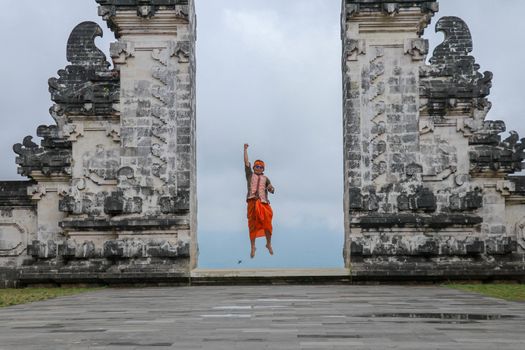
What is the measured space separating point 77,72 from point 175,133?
2.92 m

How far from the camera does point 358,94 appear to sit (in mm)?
17219

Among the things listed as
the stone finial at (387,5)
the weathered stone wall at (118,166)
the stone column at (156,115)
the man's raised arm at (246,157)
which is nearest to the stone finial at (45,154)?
the weathered stone wall at (118,166)

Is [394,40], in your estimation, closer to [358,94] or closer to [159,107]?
[358,94]

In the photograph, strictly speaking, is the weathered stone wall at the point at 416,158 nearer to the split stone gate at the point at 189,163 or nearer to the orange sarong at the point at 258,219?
the split stone gate at the point at 189,163

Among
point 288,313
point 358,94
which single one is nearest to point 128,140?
point 358,94

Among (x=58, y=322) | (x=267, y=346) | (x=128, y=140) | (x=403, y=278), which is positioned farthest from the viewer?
(x=128, y=140)

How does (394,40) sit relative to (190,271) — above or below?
above

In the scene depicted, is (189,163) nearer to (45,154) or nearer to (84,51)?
(45,154)

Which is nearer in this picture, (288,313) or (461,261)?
(288,313)

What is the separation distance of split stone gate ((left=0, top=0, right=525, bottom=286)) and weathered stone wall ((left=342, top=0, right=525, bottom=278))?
1.2 inches

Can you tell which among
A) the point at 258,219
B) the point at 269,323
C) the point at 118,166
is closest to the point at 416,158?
the point at 258,219

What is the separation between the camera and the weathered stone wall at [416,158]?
54.5ft

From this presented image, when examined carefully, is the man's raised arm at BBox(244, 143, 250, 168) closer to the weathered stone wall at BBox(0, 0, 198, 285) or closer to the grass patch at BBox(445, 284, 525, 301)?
the weathered stone wall at BBox(0, 0, 198, 285)

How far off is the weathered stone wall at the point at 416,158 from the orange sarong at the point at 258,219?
177 cm
